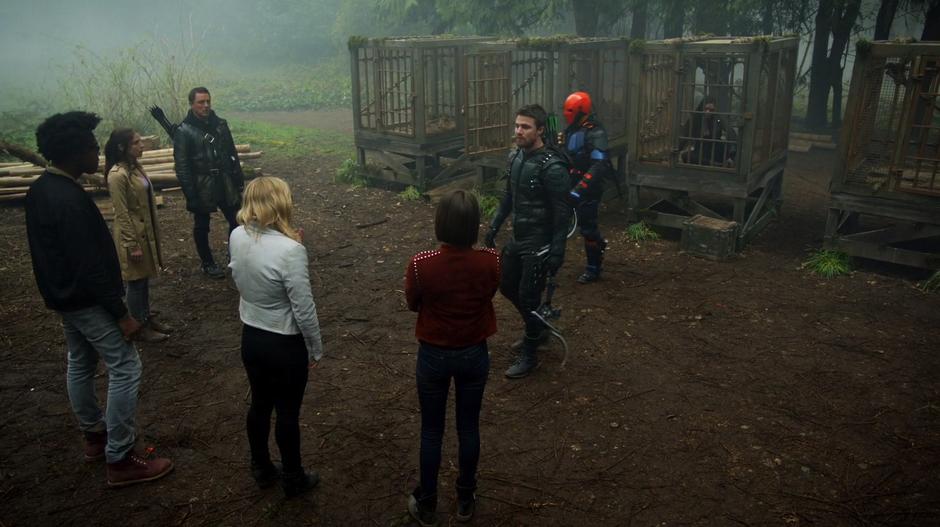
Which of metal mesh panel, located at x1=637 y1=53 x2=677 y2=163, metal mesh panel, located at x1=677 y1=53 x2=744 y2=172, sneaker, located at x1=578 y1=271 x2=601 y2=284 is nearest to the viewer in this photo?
sneaker, located at x1=578 y1=271 x2=601 y2=284

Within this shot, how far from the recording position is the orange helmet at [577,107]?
26.0 feet

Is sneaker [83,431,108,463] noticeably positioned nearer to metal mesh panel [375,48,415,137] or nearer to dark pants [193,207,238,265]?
dark pants [193,207,238,265]

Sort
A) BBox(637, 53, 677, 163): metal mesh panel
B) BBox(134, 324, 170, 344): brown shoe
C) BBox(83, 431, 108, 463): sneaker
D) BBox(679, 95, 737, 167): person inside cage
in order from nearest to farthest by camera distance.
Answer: BBox(83, 431, 108, 463): sneaker, BBox(134, 324, 170, 344): brown shoe, BBox(679, 95, 737, 167): person inside cage, BBox(637, 53, 677, 163): metal mesh panel

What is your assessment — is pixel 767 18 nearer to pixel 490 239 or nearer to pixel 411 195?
pixel 411 195

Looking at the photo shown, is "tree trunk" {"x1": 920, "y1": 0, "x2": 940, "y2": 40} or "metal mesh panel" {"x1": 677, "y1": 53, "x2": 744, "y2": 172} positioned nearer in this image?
"metal mesh panel" {"x1": 677, "y1": 53, "x2": 744, "y2": 172}

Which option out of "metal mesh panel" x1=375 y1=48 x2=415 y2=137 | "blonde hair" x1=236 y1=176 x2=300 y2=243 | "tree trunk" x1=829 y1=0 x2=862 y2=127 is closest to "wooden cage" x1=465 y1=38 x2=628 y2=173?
"metal mesh panel" x1=375 y1=48 x2=415 y2=137

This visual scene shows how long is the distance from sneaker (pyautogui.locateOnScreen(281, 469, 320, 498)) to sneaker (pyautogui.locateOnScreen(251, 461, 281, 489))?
0.31ft

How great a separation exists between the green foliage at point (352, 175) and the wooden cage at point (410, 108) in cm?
20

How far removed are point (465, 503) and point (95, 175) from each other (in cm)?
966

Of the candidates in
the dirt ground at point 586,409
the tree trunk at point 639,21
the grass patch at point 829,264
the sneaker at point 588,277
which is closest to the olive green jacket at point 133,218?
the dirt ground at point 586,409

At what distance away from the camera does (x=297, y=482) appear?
4309 mm

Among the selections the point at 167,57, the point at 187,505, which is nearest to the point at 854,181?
the point at 187,505

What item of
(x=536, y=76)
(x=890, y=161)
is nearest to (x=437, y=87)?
(x=536, y=76)

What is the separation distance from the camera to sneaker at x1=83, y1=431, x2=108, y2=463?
4.70m
